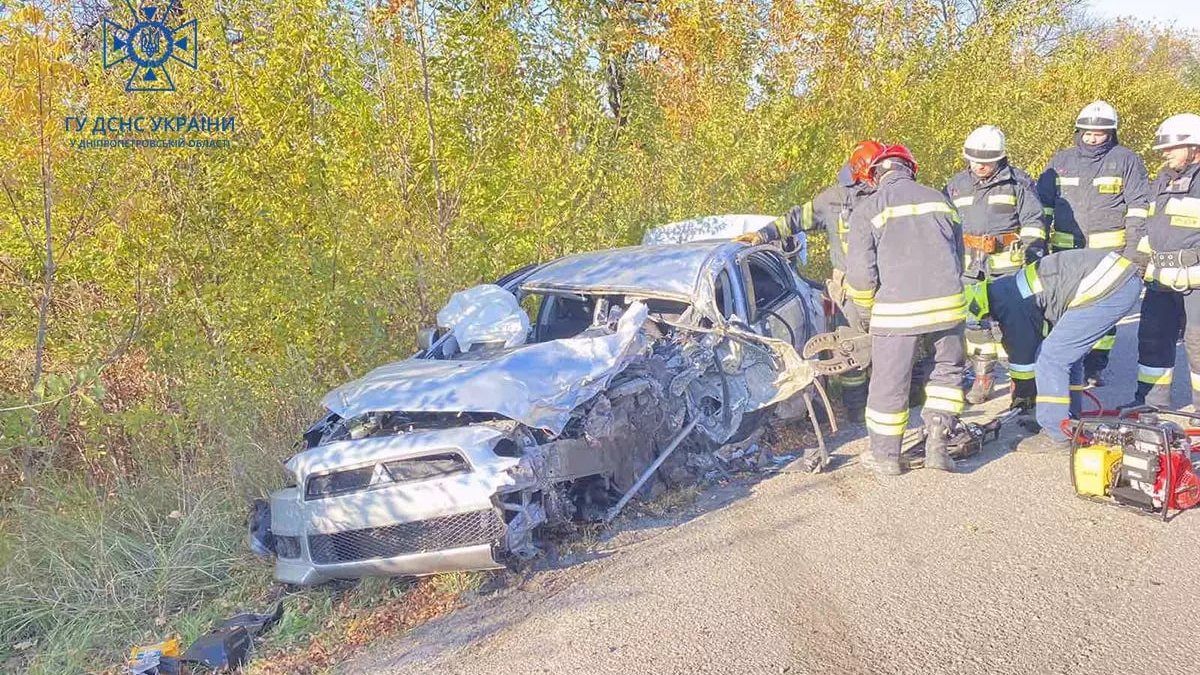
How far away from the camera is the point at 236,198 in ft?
16.1

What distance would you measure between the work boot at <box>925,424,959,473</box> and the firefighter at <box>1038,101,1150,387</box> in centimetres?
219

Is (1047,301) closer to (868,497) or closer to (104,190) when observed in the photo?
(868,497)

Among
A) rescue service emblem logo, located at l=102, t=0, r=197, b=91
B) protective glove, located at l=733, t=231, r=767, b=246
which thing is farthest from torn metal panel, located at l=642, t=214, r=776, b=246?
rescue service emblem logo, located at l=102, t=0, r=197, b=91

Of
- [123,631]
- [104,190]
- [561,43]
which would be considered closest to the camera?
[123,631]

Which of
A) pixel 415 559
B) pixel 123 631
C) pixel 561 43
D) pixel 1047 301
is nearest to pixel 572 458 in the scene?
pixel 415 559

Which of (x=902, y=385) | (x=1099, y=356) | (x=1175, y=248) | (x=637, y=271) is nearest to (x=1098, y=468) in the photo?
(x=902, y=385)

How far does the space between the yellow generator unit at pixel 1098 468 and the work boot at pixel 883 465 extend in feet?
2.95

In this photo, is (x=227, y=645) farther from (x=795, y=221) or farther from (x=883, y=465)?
(x=795, y=221)

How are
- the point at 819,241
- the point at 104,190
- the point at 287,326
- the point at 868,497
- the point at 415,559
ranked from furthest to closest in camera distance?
the point at 819,241 → the point at 287,326 → the point at 104,190 → the point at 868,497 → the point at 415,559

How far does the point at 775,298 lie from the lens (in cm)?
564

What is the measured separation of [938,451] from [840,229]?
6.52 feet

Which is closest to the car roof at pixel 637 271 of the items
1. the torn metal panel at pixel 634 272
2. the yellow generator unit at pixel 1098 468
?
the torn metal panel at pixel 634 272

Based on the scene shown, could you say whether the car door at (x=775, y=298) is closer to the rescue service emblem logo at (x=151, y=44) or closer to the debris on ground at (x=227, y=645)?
the debris on ground at (x=227, y=645)

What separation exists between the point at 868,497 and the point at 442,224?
11.3 feet
